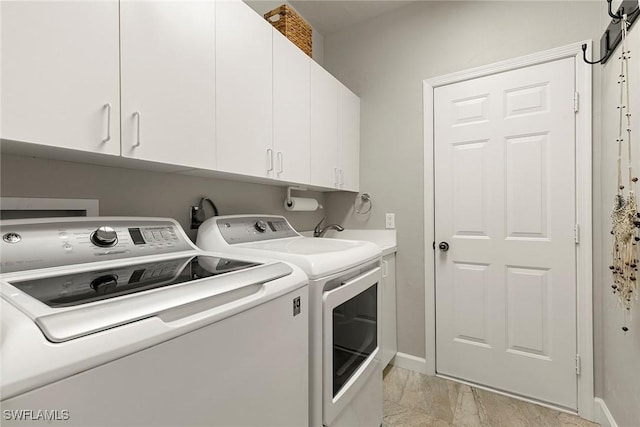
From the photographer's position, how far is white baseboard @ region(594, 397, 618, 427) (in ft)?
5.04

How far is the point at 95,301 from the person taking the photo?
0.59m

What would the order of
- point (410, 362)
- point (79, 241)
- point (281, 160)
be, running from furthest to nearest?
point (410, 362)
point (281, 160)
point (79, 241)

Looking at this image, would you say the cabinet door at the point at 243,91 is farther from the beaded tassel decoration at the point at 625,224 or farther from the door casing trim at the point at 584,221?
the door casing trim at the point at 584,221

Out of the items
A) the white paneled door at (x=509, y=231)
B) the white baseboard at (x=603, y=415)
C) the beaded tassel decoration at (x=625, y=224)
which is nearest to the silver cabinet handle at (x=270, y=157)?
the white paneled door at (x=509, y=231)

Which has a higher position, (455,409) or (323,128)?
(323,128)

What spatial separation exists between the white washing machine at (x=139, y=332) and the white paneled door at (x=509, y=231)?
4.92 ft

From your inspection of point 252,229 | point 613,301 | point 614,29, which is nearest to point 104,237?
point 252,229

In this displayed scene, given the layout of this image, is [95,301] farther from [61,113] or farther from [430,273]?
[430,273]

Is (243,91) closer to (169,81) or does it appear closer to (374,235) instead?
(169,81)

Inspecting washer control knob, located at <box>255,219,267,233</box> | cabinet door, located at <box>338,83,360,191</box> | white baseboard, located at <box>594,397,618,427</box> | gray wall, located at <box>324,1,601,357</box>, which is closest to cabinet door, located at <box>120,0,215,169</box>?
washer control knob, located at <box>255,219,267,233</box>

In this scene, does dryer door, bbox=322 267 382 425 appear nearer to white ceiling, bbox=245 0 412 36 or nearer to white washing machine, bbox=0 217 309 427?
white washing machine, bbox=0 217 309 427

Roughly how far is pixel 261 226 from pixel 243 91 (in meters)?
0.71

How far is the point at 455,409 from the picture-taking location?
1.79 metres

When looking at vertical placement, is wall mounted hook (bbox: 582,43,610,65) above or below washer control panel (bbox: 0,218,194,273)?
above
